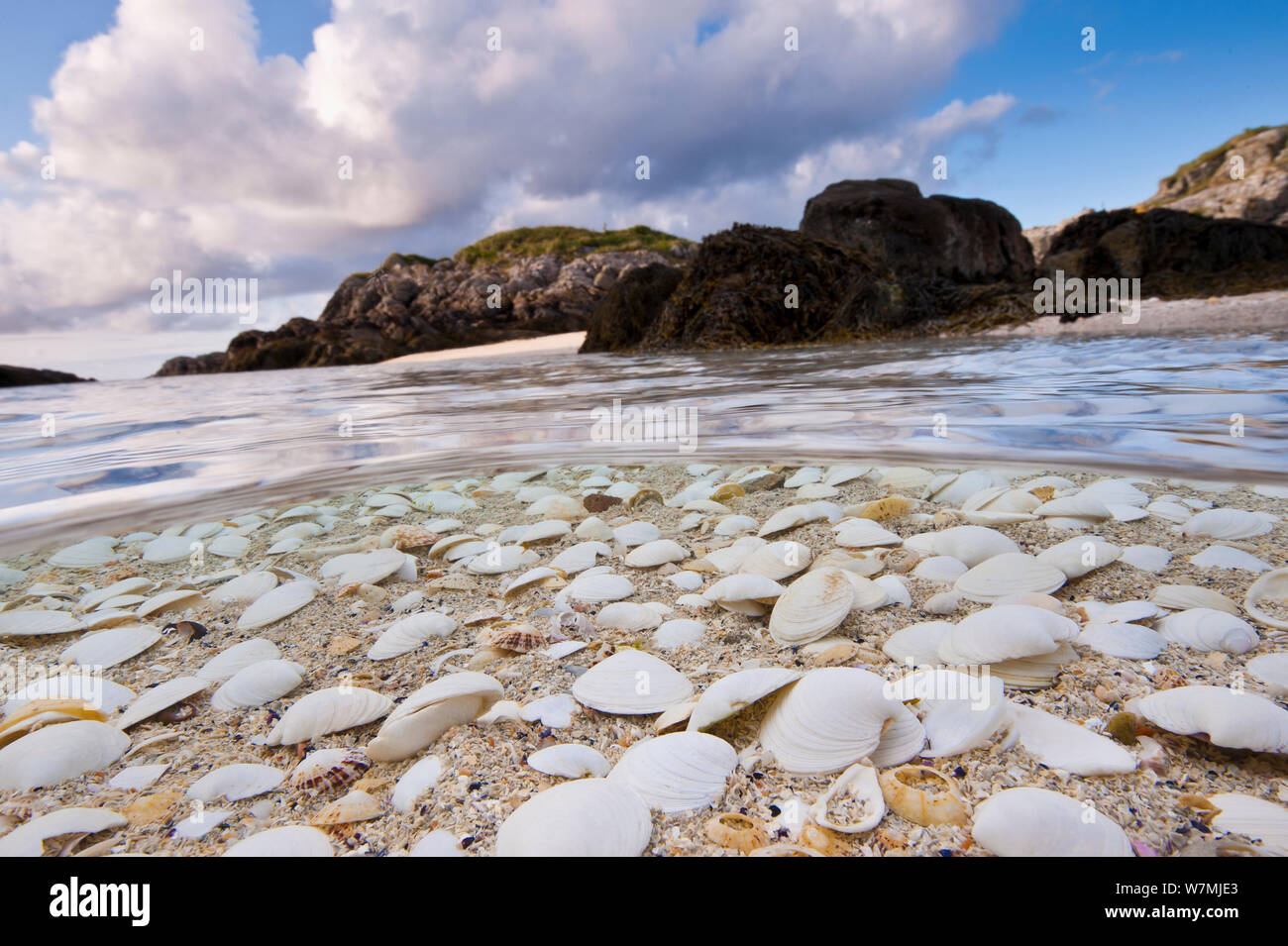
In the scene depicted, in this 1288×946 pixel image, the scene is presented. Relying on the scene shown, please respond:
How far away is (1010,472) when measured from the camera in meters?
2.83

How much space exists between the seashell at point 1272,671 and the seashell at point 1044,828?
25.2 inches

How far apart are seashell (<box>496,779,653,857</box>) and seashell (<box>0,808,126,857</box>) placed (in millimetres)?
692

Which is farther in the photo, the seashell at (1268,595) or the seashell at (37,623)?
the seashell at (37,623)

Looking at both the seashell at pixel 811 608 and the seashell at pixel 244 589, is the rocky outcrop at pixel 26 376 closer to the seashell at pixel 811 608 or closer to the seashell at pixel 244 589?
the seashell at pixel 244 589

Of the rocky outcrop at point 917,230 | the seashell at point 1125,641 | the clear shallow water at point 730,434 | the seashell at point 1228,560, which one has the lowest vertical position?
the seashell at point 1125,641

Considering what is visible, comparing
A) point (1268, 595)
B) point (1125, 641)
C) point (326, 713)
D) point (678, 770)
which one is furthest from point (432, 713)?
point (1268, 595)

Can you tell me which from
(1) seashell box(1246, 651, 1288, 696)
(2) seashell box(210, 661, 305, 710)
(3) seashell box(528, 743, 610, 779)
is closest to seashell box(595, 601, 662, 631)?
(3) seashell box(528, 743, 610, 779)

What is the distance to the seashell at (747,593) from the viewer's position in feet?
5.55

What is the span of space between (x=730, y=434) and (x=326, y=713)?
Result: 8.32 feet

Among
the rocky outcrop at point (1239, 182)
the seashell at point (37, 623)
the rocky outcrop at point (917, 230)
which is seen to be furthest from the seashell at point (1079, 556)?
the rocky outcrop at point (1239, 182)

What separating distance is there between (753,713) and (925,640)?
1.65ft

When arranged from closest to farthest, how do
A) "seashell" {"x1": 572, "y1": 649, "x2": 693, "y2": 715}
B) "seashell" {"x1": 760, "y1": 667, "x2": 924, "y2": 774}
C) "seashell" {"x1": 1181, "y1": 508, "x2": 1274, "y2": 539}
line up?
"seashell" {"x1": 760, "y1": 667, "x2": 924, "y2": 774} → "seashell" {"x1": 572, "y1": 649, "x2": 693, "y2": 715} → "seashell" {"x1": 1181, "y1": 508, "x2": 1274, "y2": 539}

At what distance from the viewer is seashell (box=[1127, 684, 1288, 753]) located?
39.9 inches

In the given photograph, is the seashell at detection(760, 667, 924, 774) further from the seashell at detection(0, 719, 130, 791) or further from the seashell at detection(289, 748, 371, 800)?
the seashell at detection(0, 719, 130, 791)
